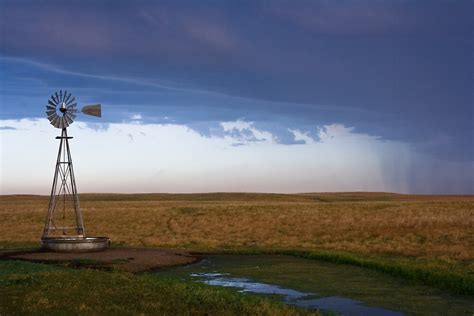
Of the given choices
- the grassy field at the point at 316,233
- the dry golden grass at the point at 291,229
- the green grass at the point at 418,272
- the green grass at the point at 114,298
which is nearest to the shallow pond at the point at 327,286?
the green grass at the point at 418,272

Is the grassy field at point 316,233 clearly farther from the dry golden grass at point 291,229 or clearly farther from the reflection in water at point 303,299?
the reflection in water at point 303,299

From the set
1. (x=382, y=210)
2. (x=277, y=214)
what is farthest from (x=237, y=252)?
(x=382, y=210)

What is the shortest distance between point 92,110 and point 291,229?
91.6 ft

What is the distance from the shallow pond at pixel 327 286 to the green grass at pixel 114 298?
2661mm

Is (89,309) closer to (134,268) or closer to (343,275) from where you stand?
(134,268)

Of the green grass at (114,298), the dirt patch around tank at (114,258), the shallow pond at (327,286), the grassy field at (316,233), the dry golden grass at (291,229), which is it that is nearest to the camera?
the green grass at (114,298)

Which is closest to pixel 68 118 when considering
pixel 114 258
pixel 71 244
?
pixel 71 244

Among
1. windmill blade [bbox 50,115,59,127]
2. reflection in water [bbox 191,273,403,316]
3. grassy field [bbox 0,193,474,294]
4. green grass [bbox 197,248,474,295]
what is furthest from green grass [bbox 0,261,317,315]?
windmill blade [bbox 50,115,59,127]

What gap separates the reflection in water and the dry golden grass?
12578mm

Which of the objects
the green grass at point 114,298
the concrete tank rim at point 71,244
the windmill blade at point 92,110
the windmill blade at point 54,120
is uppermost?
the windmill blade at point 92,110

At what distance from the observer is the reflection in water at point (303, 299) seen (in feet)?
58.1

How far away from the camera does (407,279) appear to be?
82.2 feet

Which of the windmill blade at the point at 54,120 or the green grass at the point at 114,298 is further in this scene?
the windmill blade at the point at 54,120

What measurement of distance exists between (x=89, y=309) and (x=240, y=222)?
157 feet
